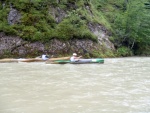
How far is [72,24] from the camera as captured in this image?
26.3m

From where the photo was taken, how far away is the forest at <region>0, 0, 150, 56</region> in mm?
24547

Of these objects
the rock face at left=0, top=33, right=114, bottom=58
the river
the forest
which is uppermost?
the forest

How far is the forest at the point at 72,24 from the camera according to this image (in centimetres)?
2455

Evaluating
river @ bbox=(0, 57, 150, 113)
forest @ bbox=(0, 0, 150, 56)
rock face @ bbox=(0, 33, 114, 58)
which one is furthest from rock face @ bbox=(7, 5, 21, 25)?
river @ bbox=(0, 57, 150, 113)

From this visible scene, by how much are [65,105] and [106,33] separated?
23692 millimetres

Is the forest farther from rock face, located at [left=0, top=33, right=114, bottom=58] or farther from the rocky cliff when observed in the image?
rock face, located at [left=0, top=33, right=114, bottom=58]

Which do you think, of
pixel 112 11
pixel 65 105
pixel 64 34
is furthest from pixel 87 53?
pixel 65 105

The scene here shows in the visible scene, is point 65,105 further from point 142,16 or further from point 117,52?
point 142,16

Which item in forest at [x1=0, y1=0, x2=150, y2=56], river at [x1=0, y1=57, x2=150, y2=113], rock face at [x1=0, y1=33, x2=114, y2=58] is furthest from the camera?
forest at [x1=0, y1=0, x2=150, y2=56]

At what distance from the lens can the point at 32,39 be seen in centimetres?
2406

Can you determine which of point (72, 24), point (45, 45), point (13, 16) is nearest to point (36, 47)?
point (45, 45)

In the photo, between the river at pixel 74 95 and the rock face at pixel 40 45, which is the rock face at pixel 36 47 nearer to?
the rock face at pixel 40 45

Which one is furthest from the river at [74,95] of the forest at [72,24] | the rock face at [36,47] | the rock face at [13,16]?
the rock face at [13,16]

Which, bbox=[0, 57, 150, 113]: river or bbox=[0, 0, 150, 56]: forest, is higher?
bbox=[0, 0, 150, 56]: forest
